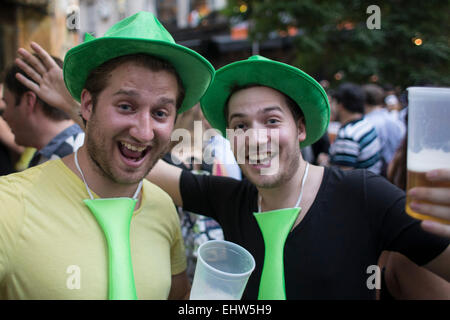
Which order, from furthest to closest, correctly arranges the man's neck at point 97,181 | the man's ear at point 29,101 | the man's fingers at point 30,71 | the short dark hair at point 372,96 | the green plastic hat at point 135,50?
the short dark hair at point 372,96, the man's ear at point 29,101, the man's fingers at point 30,71, the man's neck at point 97,181, the green plastic hat at point 135,50

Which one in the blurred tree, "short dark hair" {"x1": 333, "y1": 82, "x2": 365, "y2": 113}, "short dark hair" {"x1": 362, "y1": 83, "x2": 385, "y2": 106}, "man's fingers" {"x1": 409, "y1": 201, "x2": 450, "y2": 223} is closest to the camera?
"man's fingers" {"x1": 409, "y1": 201, "x2": 450, "y2": 223}

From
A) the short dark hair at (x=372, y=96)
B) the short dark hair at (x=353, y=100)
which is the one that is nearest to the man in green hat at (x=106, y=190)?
the short dark hair at (x=353, y=100)

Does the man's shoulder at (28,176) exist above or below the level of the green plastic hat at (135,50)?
below

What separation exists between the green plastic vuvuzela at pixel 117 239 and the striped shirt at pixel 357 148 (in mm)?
3024

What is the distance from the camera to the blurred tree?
351 inches

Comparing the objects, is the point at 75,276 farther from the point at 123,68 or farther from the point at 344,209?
the point at 344,209

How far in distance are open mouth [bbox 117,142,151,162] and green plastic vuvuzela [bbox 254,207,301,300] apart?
61 cm

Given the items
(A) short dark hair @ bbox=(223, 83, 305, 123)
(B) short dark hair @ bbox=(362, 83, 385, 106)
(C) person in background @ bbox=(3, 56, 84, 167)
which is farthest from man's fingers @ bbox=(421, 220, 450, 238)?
(B) short dark hair @ bbox=(362, 83, 385, 106)

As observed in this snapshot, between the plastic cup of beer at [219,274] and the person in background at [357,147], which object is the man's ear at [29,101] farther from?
the person in background at [357,147]

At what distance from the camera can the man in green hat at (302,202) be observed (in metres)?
1.50

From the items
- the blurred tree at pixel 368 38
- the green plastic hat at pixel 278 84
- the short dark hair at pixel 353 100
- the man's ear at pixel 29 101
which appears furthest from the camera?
the blurred tree at pixel 368 38

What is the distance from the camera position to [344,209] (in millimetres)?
1583

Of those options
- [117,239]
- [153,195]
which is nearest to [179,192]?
[153,195]

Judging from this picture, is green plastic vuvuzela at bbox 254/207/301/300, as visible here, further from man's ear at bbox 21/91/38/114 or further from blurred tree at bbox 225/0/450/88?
blurred tree at bbox 225/0/450/88
